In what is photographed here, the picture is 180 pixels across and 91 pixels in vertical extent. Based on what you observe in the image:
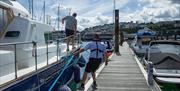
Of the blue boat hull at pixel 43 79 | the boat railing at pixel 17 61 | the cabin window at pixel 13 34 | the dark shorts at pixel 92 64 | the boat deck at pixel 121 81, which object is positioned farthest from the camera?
the cabin window at pixel 13 34

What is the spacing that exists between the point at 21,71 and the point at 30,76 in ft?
2.42

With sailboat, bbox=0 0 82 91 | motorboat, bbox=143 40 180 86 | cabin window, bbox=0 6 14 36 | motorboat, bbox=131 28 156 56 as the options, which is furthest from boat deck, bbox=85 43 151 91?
motorboat, bbox=131 28 156 56

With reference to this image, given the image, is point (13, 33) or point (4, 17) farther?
point (13, 33)

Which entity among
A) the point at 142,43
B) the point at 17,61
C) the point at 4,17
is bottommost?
the point at 17,61

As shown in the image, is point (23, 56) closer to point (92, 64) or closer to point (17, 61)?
point (17, 61)

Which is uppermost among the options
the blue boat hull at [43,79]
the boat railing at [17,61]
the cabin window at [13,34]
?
the cabin window at [13,34]

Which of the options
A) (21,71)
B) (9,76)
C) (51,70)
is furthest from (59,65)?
(9,76)

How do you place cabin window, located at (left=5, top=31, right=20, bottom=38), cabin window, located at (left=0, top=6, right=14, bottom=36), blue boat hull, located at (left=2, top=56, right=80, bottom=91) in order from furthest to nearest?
cabin window, located at (left=5, top=31, right=20, bottom=38) → cabin window, located at (left=0, top=6, right=14, bottom=36) → blue boat hull, located at (left=2, top=56, right=80, bottom=91)

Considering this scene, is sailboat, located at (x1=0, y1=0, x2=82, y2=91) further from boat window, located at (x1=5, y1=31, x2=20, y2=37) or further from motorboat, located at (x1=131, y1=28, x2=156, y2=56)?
motorboat, located at (x1=131, y1=28, x2=156, y2=56)

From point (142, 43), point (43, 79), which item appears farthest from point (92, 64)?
point (142, 43)

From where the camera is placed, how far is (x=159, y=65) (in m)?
12.9

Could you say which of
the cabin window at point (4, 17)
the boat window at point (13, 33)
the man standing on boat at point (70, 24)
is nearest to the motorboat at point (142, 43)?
the man standing on boat at point (70, 24)

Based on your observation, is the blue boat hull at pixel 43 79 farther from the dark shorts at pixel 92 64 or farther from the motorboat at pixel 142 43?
the motorboat at pixel 142 43

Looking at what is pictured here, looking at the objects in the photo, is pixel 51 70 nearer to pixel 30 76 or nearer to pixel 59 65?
pixel 59 65
